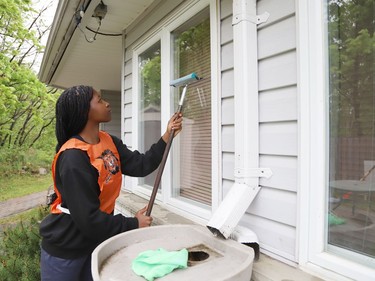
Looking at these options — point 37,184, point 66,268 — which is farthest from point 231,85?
point 37,184

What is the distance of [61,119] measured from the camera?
1.60 meters

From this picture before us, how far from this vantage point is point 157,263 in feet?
3.77

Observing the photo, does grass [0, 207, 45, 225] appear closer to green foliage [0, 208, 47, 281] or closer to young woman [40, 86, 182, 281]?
green foliage [0, 208, 47, 281]

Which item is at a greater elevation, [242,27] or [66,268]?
[242,27]

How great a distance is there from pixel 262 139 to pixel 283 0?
658mm

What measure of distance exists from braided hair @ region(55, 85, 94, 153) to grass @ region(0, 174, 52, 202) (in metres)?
8.87

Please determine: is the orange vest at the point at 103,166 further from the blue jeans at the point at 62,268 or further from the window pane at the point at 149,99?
the window pane at the point at 149,99

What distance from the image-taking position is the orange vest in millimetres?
1517

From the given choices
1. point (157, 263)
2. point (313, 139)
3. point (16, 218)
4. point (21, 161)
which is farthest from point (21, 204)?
point (313, 139)

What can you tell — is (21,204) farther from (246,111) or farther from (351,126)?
(351,126)

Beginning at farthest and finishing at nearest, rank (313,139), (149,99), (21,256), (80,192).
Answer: (21,256), (149,99), (80,192), (313,139)

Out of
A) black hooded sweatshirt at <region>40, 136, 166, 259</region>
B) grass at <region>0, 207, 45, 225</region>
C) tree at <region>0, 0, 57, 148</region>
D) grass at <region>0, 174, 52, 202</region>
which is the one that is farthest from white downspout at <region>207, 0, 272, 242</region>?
grass at <region>0, 174, 52, 202</region>

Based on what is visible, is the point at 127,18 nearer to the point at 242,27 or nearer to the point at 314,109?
the point at 242,27

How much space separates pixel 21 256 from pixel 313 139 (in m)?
3.10
